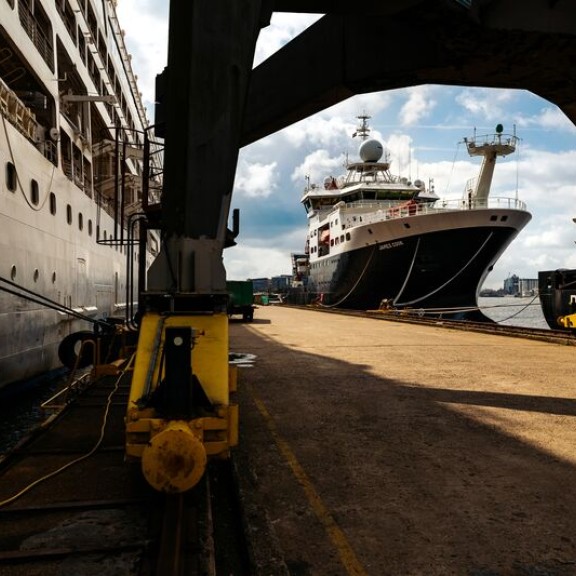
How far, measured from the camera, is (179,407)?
14.5 ft

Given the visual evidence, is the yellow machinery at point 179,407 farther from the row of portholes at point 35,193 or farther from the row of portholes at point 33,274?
the row of portholes at point 35,193

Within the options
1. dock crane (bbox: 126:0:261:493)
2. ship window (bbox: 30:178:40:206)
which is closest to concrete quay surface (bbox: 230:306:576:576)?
dock crane (bbox: 126:0:261:493)

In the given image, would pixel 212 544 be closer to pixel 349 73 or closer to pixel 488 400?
pixel 488 400

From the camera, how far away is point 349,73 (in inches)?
341

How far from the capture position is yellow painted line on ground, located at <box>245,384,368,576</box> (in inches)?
146

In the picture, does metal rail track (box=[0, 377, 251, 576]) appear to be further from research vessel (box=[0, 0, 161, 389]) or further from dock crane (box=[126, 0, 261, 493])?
research vessel (box=[0, 0, 161, 389])

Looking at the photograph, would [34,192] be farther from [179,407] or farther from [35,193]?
[179,407]

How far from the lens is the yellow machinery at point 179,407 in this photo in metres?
3.88

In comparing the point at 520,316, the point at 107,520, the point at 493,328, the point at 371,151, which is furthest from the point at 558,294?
the point at 520,316

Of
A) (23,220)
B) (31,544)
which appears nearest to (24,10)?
(23,220)

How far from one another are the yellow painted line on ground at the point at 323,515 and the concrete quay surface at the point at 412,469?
0.01 meters

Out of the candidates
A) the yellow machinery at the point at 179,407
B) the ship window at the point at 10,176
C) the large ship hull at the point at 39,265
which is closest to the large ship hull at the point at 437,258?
the large ship hull at the point at 39,265

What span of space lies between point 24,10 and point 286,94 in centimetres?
928

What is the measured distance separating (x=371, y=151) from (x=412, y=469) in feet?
155
